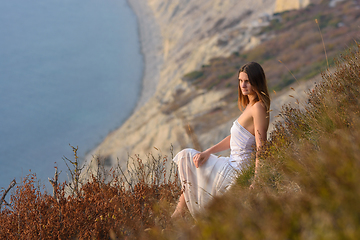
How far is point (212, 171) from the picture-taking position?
9.02 ft

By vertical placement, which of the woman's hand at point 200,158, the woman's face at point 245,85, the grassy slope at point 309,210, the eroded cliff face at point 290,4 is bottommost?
the grassy slope at point 309,210

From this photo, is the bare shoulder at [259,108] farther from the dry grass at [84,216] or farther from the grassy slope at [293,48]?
the grassy slope at [293,48]

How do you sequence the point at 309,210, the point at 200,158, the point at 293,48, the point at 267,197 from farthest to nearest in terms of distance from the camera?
the point at 293,48
the point at 200,158
the point at 267,197
the point at 309,210

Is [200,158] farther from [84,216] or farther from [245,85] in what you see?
[84,216]

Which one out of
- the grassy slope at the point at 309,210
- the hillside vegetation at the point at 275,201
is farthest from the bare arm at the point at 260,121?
the grassy slope at the point at 309,210

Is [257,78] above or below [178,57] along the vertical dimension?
below

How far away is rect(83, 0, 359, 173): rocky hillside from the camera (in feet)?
62.6

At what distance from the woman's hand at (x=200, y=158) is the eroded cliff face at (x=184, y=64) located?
10906 millimetres

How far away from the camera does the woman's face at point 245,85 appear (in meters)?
2.85

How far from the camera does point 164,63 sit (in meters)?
29.5

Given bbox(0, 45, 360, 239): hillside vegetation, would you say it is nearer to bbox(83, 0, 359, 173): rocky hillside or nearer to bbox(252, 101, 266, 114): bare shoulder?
bbox(252, 101, 266, 114): bare shoulder

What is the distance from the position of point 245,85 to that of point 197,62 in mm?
25180

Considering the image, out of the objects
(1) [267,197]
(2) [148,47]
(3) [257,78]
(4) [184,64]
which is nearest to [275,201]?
(1) [267,197]

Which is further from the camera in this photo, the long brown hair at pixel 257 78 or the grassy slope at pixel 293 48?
the grassy slope at pixel 293 48
